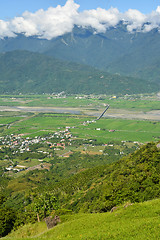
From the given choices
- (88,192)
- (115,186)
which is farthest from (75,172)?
(115,186)

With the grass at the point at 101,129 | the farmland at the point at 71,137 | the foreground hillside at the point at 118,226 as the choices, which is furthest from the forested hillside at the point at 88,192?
the grass at the point at 101,129

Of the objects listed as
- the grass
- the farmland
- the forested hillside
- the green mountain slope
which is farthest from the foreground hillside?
the grass

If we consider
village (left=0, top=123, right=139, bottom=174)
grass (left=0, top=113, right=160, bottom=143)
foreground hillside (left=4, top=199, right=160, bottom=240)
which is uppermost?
foreground hillside (left=4, top=199, right=160, bottom=240)

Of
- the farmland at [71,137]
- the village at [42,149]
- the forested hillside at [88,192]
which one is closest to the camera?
the forested hillside at [88,192]

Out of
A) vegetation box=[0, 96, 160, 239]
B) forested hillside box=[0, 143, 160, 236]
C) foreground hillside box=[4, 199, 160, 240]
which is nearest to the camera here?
foreground hillside box=[4, 199, 160, 240]

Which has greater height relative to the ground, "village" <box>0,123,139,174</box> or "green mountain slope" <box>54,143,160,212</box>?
"green mountain slope" <box>54,143,160,212</box>

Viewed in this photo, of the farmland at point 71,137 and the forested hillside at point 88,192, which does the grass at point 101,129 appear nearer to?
the farmland at point 71,137

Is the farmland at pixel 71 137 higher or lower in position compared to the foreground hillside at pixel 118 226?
lower

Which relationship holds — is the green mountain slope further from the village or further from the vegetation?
the village

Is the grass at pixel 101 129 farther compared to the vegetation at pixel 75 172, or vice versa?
the grass at pixel 101 129

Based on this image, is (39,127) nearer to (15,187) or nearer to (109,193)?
(15,187)
